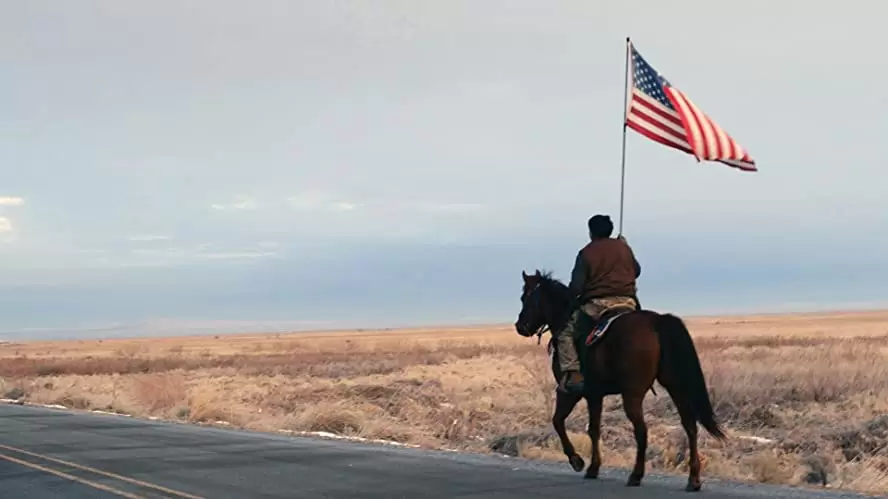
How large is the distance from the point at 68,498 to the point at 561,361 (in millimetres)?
5678

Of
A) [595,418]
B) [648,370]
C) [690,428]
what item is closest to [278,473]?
[595,418]

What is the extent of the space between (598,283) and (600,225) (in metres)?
0.67

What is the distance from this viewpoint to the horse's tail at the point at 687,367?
9234 mm

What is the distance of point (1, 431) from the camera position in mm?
19859

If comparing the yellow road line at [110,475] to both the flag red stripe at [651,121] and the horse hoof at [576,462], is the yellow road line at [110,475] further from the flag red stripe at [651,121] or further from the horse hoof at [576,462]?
the flag red stripe at [651,121]

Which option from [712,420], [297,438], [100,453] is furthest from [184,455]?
[712,420]

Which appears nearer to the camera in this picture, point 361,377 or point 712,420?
point 712,420

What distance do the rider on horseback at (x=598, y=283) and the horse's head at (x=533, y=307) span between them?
0.56 m

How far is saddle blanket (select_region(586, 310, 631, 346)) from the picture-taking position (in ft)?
31.4

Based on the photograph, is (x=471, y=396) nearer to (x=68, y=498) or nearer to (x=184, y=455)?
(x=184, y=455)

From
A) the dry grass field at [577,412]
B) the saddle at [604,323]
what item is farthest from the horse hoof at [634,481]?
the dry grass field at [577,412]

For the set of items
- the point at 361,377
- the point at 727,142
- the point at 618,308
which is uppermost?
the point at 727,142

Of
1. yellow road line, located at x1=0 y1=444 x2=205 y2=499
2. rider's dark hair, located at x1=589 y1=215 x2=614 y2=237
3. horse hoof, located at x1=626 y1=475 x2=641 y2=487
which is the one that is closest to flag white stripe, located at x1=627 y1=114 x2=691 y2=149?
rider's dark hair, located at x1=589 y1=215 x2=614 y2=237

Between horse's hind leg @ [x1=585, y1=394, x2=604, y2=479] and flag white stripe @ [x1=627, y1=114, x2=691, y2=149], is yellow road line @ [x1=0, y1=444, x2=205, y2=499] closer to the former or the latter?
horse's hind leg @ [x1=585, y1=394, x2=604, y2=479]
